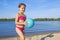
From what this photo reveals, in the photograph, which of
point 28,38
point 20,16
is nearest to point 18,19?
point 20,16

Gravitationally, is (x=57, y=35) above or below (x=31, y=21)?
below

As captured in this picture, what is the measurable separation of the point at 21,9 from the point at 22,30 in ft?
2.28

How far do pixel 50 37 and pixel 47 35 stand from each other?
12.3 inches

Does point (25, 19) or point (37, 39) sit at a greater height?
point (25, 19)

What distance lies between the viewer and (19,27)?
706cm

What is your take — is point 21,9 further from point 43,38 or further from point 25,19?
point 43,38

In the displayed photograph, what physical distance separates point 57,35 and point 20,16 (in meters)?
2.93

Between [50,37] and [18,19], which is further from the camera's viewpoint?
[50,37]

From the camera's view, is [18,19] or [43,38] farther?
[43,38]

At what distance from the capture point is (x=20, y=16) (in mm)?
7055

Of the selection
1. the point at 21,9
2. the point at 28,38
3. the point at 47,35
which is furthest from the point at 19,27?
the point at 47,35

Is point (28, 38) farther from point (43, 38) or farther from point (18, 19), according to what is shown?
point (18, 19)

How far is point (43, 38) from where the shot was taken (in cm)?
893

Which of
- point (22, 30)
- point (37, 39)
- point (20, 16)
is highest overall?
point (20, 16)
